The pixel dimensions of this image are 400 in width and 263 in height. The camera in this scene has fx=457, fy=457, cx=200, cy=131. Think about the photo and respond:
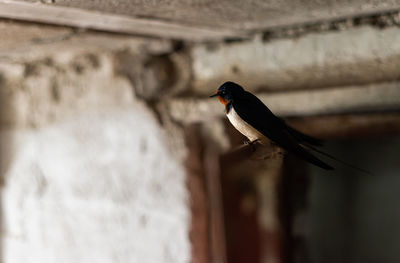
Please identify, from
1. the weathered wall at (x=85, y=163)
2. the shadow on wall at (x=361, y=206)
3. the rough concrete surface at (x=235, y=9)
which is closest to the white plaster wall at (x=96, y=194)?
the weathered wall at (x=85, y=163)

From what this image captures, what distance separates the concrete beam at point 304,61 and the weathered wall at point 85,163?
0.13 metres

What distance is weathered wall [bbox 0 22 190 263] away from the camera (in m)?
1.07

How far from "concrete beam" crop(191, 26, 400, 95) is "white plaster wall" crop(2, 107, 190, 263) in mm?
196

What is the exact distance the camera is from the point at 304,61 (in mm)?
884

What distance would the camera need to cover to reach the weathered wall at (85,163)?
1.07 metres

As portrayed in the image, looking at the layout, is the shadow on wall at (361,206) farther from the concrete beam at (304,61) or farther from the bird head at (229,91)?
the bird head at (229,91)

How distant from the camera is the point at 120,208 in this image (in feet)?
3.71

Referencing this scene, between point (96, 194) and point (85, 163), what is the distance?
0.28 ft

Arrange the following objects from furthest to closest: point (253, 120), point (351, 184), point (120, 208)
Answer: point (351, 184)
point (120, 208)
point (253, 120)

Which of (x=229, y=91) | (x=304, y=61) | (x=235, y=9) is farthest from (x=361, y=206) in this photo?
(x=229, y=91)

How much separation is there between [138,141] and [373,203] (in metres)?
1.10

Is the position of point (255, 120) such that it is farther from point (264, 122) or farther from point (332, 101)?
point (332, 101)

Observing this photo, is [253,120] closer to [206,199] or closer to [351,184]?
[206,199]

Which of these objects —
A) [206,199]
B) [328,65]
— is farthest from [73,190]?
[328,65]
